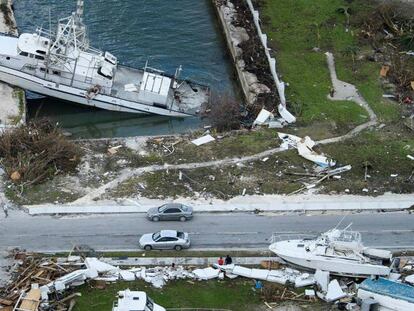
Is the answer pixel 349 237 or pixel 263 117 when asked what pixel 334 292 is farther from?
pixel 263 117

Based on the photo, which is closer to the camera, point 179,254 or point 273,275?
point 273,275

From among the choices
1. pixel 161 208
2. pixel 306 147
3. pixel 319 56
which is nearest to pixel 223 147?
pixel 306 147

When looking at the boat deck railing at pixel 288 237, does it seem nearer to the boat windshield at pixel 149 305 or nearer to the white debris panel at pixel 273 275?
the white debris panel at pixel 273 275

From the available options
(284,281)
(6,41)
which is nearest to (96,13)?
(6,41)

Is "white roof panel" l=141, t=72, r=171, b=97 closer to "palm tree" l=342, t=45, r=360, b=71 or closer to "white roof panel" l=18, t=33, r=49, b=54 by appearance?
"white roof panel" l=18, t=33, r=49, b=54

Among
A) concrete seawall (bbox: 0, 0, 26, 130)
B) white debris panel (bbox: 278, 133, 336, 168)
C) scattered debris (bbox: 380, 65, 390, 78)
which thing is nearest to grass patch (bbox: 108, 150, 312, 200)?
white debris panel (bbox: 278, 133, 336, 168)

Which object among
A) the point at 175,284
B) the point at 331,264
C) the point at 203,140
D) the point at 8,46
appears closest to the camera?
the point at 175,284

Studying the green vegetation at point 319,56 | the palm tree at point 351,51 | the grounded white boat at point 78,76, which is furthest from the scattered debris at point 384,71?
the grounded white boat at point 78,76

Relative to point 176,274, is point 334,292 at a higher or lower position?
higher
